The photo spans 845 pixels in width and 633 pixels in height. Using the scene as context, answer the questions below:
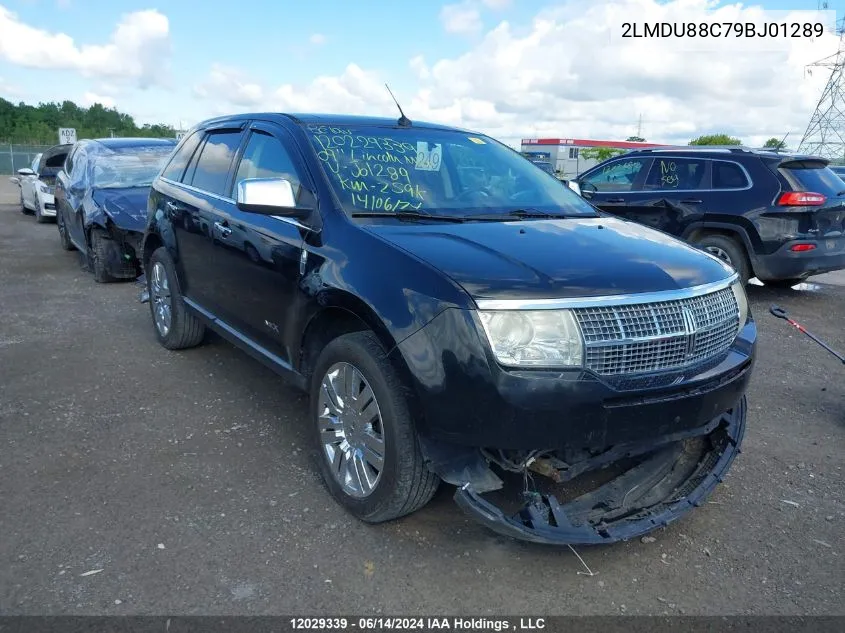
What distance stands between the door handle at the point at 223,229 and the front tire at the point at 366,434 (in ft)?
4.37

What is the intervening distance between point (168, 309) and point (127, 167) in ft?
13.8

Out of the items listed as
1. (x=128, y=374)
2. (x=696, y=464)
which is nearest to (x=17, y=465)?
(x=128, y=374)

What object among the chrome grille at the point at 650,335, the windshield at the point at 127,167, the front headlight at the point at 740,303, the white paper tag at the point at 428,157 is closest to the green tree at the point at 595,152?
the windshield at the point at 127,167

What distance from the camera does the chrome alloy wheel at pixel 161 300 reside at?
5.72m

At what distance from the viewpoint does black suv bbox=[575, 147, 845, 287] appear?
7.91 m

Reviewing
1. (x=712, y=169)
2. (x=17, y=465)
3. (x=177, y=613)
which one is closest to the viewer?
(x=177, y=613)

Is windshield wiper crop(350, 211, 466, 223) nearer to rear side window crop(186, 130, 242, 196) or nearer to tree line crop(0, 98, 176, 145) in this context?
rear side window crop(186, 130, 242, 196)

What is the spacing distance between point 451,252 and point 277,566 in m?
1.52

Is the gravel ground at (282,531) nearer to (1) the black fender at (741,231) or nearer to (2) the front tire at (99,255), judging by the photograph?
(1) the black fender at (741,231)

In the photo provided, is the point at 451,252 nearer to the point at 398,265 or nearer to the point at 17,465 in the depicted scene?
the point at 398,265

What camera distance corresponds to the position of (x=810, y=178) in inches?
315

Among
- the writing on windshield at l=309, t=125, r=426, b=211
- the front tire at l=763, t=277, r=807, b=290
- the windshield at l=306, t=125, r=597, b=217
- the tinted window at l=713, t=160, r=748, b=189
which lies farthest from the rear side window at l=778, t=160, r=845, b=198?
the writing on windshield at l=309, t=125, r=426, b=211

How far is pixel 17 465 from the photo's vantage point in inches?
149

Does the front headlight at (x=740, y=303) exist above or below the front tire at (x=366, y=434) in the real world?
above
